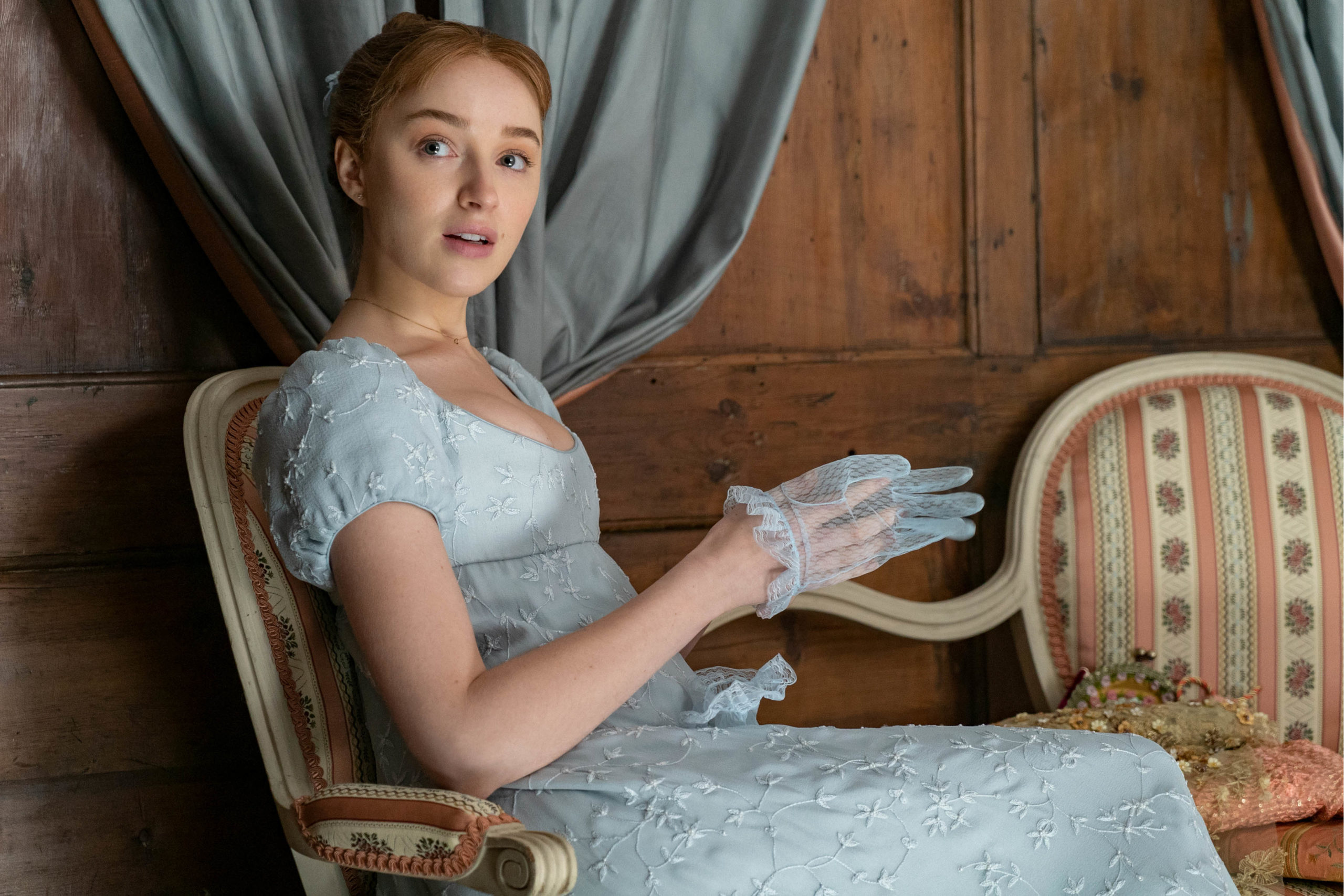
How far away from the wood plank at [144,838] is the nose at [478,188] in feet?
3.62

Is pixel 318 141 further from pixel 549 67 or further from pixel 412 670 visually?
pixel 412 670

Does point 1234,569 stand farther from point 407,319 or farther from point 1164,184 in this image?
point 407,319

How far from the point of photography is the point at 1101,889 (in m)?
1.01

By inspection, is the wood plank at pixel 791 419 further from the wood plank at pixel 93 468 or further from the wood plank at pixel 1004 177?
the wood plank at pixel 93 468

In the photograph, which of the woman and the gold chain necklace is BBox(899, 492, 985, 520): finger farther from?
the gold chain necklace

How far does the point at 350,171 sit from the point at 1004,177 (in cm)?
147

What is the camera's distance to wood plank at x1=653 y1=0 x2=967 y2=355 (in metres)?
2.11

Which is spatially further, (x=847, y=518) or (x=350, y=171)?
(x=350, y=171)

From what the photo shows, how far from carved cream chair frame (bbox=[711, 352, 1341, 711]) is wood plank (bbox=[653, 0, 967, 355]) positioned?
0.30m

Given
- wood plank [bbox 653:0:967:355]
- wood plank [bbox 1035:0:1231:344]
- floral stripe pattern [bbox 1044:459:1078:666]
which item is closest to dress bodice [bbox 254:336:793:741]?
wood plank [bbox 653:0:967:355]

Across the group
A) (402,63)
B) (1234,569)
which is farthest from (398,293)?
(1234,569)

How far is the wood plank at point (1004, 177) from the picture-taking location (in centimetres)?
220

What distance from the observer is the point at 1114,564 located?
2.05m

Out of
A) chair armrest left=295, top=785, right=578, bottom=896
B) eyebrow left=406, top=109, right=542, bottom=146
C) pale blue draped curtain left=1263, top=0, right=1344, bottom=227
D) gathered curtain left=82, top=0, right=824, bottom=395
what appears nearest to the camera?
chair armrest left=295, top=785, right=578, bottom=896
